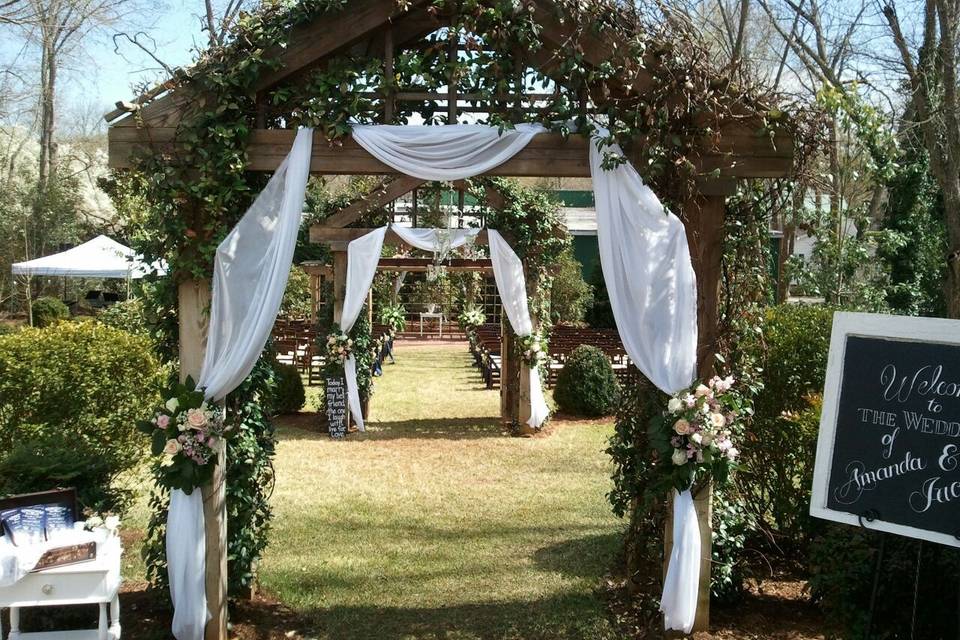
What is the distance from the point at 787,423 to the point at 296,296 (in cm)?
1947

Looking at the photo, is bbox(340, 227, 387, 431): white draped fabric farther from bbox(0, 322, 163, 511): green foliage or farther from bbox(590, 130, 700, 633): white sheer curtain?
bbox(590, 130, 700, 633): white sheer curtain

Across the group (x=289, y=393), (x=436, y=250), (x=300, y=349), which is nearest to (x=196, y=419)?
(x=436, y=250)

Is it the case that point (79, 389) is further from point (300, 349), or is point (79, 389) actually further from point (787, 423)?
point (300, 349)

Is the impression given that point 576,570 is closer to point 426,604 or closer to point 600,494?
point 426,604

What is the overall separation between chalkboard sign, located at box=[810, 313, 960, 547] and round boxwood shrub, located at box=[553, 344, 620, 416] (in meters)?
8.91

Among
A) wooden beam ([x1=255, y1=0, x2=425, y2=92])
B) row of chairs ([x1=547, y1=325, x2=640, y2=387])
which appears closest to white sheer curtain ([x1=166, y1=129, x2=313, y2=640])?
wooden beam ([x1=255, y1=0, x2=425, y2=92])

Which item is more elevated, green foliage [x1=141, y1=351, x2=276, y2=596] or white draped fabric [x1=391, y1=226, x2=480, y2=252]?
white draped fabric [x1=391, y1=226, x2=480, y2=252]

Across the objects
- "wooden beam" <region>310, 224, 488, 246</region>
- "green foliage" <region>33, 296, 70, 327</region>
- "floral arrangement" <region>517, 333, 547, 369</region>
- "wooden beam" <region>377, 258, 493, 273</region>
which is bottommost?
"green foliage" <region>33, 296, 70, 327</region>

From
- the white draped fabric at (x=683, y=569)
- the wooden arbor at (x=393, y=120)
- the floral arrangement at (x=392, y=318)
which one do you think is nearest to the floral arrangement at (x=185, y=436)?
the wooden arbor at (x=393, y=120)

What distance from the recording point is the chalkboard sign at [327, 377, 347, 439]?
455 inches

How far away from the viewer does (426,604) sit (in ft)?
18.9

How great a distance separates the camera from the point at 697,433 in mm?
4641

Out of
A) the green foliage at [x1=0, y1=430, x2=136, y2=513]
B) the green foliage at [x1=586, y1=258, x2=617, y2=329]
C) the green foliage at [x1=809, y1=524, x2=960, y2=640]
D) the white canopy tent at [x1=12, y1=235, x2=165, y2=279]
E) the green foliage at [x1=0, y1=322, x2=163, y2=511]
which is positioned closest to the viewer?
the green foliage at [x1=809, y1=524, x2=960, y2=640]

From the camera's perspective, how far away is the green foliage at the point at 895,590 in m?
3.79
